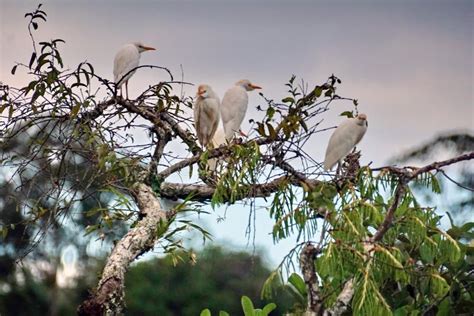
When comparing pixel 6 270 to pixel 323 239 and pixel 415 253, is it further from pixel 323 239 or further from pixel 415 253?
pixel 323 239

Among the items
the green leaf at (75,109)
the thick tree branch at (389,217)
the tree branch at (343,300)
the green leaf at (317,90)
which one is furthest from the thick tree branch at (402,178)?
the green leaf at (75,109)

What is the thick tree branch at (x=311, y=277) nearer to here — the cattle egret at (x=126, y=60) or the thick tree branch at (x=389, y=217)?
the thick tree branch at (x=389, y=217)

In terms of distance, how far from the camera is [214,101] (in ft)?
15.7

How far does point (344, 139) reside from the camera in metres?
4.59

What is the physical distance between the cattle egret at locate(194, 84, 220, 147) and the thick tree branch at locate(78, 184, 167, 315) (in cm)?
79

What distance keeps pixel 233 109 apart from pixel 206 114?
0.38 m

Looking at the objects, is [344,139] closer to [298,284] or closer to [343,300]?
[298,284]

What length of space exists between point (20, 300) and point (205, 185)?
29.5ft

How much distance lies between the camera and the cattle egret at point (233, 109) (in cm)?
504

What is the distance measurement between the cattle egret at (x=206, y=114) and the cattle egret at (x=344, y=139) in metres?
0.52

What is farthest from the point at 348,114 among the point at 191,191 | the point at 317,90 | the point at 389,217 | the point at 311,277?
the point at 311,277

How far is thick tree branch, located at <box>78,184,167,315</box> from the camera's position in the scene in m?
3.23

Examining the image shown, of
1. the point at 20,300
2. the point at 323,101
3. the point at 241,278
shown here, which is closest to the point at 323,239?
the point at 323,101

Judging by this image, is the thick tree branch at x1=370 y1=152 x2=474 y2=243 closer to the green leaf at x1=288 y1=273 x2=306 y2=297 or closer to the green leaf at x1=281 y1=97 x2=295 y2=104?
the green leaf at x1=281 y1=97 x2=295 y2=104
